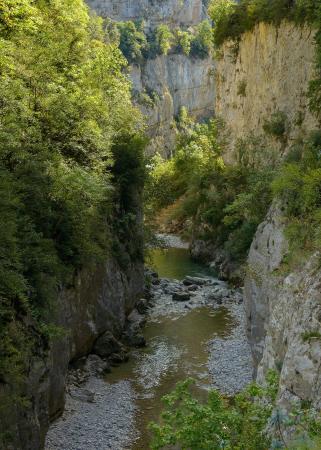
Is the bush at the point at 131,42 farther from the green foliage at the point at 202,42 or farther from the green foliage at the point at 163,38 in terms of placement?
the green foliage at the point at 202,42

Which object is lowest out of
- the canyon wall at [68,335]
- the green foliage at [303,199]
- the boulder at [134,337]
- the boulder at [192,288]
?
the boulder at [192,288]

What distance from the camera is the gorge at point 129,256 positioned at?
1073cm

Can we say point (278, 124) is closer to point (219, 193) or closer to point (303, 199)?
point (219, 193)

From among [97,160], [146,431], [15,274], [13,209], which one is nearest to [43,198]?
[13,209]

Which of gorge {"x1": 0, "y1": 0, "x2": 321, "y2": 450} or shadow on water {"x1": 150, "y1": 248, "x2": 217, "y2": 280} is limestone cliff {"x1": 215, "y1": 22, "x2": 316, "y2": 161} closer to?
gorge {"x1": 0, "y1": 0, "x2": 321, "y2": 450}

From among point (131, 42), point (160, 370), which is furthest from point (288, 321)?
point (131, 42)

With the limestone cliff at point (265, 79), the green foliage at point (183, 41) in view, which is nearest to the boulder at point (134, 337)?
the limestone cliff at point (265, 79)

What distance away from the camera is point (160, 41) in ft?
325

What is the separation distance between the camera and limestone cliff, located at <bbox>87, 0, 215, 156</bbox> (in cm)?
9709

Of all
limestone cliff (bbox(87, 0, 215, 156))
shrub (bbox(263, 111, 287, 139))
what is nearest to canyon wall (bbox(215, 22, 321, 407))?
shrub (bbox(263, 111, 287, 139))

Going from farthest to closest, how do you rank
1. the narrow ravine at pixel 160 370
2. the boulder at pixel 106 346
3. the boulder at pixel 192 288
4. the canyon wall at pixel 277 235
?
the boulder at pixel 192 288 < the boulder at pixel 106 346 < the narrow ravine at pixel 160 370 < the canyon wall at pixel 277 235

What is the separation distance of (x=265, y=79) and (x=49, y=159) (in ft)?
69.1

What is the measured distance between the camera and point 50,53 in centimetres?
1950

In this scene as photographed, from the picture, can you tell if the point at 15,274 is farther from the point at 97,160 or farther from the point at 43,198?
the point at 97,160
